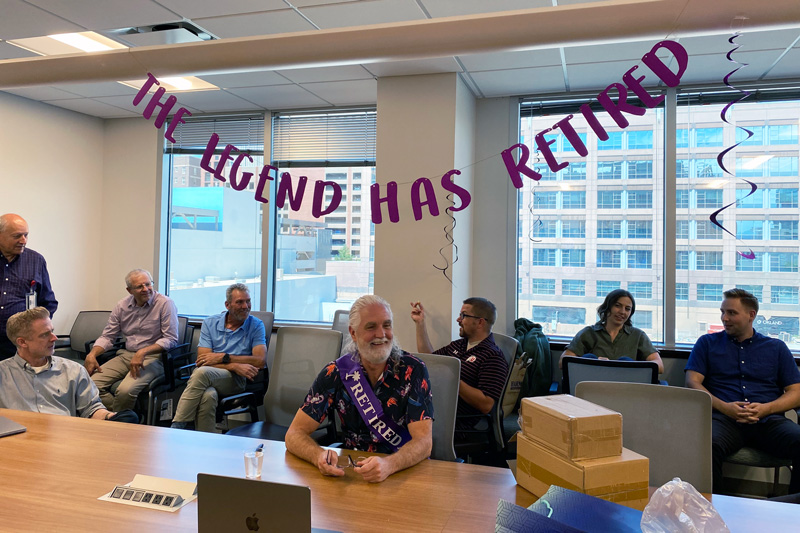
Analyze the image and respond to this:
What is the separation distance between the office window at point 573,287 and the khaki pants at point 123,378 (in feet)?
10.6

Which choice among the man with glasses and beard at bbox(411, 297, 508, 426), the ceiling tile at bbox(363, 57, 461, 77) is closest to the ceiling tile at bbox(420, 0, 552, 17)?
the ceiling tile at bbox(363, 57, 461, 77)

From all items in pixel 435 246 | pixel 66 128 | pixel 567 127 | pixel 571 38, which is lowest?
pixel 435 246

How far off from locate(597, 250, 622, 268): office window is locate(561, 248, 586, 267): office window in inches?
4.8

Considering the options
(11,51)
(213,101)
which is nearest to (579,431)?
(11,51)

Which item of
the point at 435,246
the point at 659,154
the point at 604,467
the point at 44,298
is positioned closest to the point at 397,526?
the point at 604,467

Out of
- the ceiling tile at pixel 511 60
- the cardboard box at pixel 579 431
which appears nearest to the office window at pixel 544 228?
the ceiling tile at pixel 511 60

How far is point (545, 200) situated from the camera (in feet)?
15.0

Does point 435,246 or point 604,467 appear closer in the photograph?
point 604,467

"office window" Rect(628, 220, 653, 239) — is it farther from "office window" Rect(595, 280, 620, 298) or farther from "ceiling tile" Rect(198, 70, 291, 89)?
"ceiling tile" Rect(198, 70, 291, 89)

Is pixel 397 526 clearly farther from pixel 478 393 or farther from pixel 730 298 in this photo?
pixel 730 298

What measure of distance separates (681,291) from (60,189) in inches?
214

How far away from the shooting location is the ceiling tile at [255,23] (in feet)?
10.3

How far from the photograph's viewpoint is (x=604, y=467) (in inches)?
55.4

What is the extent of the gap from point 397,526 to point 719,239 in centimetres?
376
